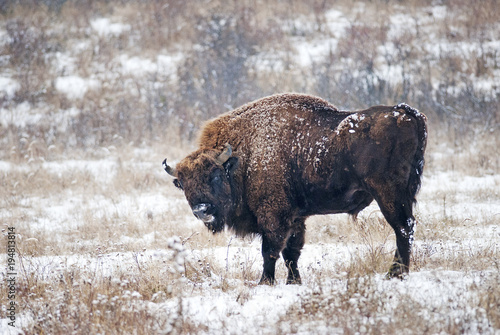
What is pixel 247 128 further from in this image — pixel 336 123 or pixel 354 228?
pixel 354 228

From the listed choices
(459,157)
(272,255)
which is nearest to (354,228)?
(272,255)

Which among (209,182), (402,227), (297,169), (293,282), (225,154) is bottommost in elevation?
(293,282)

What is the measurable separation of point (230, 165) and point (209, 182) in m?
0.31

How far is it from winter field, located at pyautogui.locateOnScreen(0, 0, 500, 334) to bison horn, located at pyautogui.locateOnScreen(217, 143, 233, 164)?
3.27 feet

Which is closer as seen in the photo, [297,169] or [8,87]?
[297,169]

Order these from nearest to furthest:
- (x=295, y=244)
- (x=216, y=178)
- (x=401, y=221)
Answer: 1. (x=401, y=221)
2. (x=216, y=178)
3. (x=295, y=244)

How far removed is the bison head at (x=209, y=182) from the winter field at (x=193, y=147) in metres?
0.56

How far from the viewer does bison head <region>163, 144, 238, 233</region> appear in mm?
5289

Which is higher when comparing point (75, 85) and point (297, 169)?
point (297, 169)

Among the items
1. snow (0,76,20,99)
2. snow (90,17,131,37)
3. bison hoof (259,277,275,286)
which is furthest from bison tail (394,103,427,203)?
snow (90,17,131,37)

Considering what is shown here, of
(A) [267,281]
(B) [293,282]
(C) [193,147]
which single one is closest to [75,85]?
(C) [193,147]

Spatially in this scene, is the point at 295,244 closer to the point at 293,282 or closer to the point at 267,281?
the point at 293,282

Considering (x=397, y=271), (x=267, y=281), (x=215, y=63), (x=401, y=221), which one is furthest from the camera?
(x=215, y=63)

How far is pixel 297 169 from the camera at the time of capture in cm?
530
